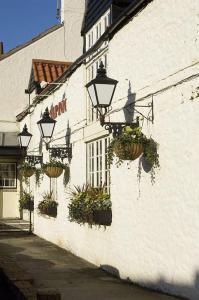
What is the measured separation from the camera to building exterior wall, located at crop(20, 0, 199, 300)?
6.57m

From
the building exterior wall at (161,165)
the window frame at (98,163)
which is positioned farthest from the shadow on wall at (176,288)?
→ the window frame at (98,163)

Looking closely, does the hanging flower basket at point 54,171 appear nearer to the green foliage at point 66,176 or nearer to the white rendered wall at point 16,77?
the green foliage at point 66,176

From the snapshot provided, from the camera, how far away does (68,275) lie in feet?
29.6

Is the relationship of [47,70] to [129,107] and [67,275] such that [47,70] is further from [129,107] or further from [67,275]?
[67,275]

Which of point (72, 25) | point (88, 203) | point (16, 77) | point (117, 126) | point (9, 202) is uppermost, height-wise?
point (72, 25)

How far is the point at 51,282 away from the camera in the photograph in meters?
8.35

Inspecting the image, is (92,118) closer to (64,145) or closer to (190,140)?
(64,145)

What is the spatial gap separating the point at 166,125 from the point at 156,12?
171cm

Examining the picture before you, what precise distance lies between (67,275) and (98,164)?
2.33m

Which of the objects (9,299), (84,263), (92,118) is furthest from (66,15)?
(9,299)

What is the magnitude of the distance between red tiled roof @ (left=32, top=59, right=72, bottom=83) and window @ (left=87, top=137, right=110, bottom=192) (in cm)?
668

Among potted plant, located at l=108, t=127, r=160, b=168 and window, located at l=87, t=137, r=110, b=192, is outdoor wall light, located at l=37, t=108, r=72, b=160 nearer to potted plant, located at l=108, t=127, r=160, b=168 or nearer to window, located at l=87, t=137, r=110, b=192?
window, located at l=87, t=137, r=110, b=192

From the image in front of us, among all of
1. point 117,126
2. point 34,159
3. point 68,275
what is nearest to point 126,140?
point 117,126

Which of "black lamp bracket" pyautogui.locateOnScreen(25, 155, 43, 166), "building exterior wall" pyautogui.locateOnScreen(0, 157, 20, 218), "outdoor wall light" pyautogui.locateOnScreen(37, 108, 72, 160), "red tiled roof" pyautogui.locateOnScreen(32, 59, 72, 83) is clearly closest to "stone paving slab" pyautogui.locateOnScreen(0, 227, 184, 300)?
"outdoor wall light" pyautogui.locateOnScreen(37, 108, 72, 160)
